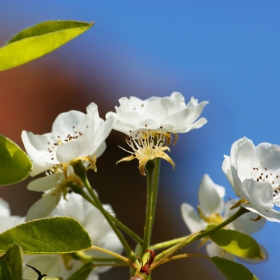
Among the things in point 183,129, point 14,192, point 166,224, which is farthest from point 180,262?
point 183,129

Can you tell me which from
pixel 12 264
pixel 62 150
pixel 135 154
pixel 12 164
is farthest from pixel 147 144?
pixel 12 264

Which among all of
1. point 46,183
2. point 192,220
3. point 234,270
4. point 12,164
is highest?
point 12,164

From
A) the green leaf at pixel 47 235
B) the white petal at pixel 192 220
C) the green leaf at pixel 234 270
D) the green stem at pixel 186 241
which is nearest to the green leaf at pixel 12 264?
the green leaf at pixel 47 235

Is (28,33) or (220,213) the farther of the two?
(220,213)

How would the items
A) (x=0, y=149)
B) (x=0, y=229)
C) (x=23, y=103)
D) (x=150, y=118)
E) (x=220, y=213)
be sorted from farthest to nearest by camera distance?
(x=23, y=103) < (x=220, y=213) < (x=0, y=229) < (x=150, y=118) < (x=0, y=149)

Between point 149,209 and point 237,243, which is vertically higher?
point 149,209

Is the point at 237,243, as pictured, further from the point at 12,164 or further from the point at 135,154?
the point at 12,164

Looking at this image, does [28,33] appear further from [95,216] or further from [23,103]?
[23,103]

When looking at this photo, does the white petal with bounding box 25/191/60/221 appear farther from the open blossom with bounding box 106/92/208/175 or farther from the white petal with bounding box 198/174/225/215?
the white petal with bounding box 198/174/225/215
